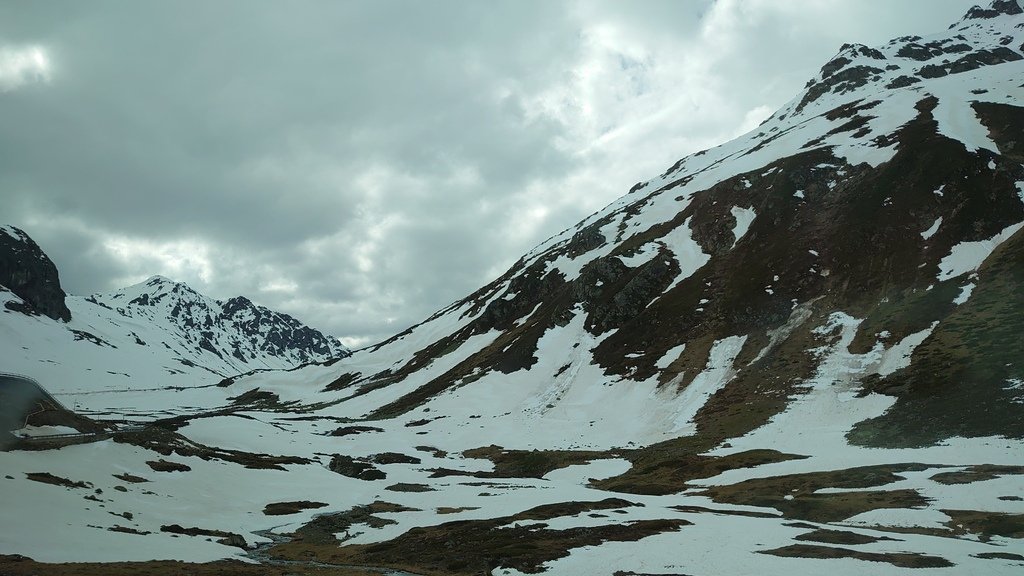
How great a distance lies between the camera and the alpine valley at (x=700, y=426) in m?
35.3

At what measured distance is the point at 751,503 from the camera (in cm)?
4844

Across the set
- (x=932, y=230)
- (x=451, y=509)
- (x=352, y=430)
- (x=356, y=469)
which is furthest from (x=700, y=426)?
(x=352, y=430)

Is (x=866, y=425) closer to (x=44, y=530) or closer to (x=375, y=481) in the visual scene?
(x=375, y=481)

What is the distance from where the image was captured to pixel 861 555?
95.6ft

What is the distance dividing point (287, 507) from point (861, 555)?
1988 inches

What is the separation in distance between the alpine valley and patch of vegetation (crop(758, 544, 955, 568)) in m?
0.21

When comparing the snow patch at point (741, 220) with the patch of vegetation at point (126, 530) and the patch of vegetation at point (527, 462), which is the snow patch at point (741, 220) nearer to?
the patch of vegetation at point (527, 462)

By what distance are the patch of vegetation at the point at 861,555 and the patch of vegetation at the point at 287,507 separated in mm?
44473

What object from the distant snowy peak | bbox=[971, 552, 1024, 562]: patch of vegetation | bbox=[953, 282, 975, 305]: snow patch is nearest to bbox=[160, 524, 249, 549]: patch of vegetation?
bbox=[971, 552, 1024, 562]: patch of vegetation

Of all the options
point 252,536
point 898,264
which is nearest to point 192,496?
point 252,536

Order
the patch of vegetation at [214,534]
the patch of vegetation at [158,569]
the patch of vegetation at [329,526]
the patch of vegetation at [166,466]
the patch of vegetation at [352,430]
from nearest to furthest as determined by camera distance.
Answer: the patch of vegetation at [158,569] < the patch of vegetation at [214,534] < the patch of vegetation at [329,526] < the patch of vegetation at [166,466] < the patch of vegetation at [352,430]

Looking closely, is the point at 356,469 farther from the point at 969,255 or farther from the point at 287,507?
the point at 969,255

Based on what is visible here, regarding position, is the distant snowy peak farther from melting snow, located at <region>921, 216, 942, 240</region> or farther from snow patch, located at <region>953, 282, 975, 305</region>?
snow patch, located at <region>953, 282, 975, 305</region>

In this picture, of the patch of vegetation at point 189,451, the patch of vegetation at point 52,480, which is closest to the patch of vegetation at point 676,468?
the patch of vegetation at point 189,451
